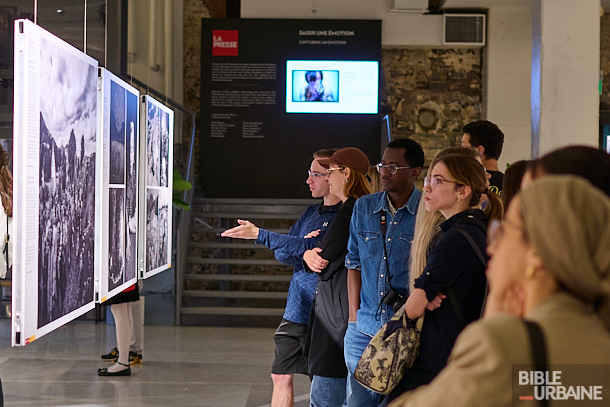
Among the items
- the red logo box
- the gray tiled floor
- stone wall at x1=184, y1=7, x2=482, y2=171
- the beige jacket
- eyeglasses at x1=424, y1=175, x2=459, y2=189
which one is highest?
the red logo box

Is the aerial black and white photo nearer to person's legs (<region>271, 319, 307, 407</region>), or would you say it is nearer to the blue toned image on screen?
person's legs (<region>271, 319, 307, 407</region>)

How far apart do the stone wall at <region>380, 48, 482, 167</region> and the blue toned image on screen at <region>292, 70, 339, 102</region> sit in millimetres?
926

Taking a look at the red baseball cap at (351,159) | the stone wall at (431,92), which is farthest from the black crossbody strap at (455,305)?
the stone wall at (431,92)

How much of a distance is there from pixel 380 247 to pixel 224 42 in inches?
371

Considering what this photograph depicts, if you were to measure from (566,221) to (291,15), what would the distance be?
38.0 feet

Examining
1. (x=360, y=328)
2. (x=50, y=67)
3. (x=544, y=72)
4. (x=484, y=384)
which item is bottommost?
(x=360, y=328)

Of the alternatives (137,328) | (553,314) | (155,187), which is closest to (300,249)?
(155,187)

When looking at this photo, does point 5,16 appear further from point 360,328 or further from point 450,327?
point 450,327

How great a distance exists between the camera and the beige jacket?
945mm

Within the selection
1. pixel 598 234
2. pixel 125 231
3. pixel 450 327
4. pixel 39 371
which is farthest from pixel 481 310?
pixel 39 371

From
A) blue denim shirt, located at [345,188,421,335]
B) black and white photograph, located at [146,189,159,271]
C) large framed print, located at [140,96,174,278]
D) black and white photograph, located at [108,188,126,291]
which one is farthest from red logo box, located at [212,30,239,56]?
blue denim shirt, located at [345,188,421,335]

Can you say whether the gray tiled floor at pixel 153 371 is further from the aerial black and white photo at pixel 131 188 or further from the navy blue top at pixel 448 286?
the navy blue top at pixel 448 286

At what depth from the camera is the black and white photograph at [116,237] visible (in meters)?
3.70

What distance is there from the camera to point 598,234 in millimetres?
971
